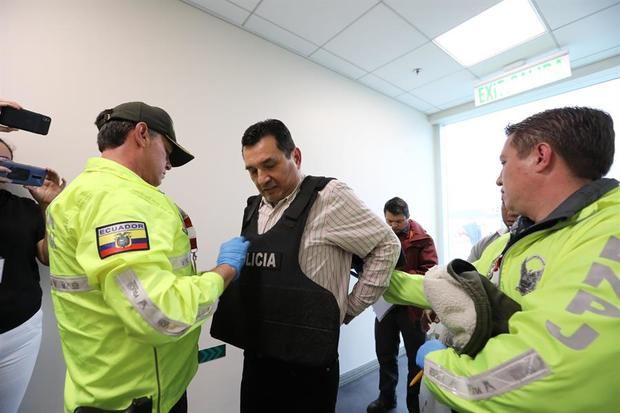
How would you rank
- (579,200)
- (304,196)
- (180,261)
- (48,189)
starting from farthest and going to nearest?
(48,189), (304,196), (180,261), (579,200)

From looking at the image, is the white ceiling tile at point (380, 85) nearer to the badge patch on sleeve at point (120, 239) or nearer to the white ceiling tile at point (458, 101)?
the white ceiling tile at point (458, 101)

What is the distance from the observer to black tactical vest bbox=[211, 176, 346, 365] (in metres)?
0.86

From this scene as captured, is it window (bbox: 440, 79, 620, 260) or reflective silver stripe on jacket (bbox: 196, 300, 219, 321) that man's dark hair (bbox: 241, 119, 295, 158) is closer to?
reflective silver stripe on jacket (bbox: 196, 300, 219, 321)

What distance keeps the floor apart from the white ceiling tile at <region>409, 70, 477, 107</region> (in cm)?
306

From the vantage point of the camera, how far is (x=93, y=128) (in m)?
1.56

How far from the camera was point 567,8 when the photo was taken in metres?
1.99

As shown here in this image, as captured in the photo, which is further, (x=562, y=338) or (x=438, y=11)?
(x=438, y=11)

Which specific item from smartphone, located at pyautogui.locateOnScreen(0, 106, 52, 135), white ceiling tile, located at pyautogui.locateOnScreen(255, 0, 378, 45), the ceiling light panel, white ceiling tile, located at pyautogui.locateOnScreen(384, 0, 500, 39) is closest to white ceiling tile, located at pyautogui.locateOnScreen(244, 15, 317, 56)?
white ceiling tile, located at pyautogui.locateOnScreen(255, 0, 378, 45)

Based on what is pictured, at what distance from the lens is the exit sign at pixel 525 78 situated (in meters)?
2.24

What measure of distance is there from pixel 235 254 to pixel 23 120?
108 cm

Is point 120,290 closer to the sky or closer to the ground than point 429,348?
closer to the sky

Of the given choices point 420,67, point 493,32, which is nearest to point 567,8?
point 493,32

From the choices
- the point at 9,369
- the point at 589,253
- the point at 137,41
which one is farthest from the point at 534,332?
the point at 137,41

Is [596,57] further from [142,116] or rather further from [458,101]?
[142,116]
